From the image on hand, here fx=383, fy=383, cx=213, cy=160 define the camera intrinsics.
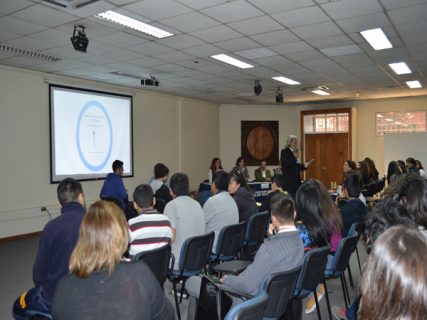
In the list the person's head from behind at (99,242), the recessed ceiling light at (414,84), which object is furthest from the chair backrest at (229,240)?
the recessed ceiling light at (414,84)

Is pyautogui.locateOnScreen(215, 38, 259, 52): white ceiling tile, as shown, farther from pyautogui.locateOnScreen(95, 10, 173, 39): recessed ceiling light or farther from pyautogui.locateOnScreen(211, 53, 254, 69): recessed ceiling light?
pyautogui.locateOnScreen(95, 10, 173, 39): recessed ceiling light

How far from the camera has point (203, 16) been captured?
Result: 14.7 ft

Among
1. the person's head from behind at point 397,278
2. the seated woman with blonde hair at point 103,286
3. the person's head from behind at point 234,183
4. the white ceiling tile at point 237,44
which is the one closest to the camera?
the person's head from behind at point 397,278

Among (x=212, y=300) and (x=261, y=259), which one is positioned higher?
(x=261, y=259)

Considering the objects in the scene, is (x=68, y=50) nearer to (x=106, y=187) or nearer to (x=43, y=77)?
(x=43, y=77)

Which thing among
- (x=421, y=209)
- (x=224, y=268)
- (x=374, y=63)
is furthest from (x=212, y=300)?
(x=374, y=63)

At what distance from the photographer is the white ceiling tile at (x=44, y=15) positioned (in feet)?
13.8

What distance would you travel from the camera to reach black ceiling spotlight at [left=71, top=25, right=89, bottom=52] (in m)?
4.75

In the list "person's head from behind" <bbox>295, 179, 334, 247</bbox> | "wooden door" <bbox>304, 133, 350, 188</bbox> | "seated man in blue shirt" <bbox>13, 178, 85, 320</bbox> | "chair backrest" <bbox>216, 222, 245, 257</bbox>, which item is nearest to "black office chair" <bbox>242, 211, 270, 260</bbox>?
"chair backrest" <bbox>216, 222, 245, 257</bbox>

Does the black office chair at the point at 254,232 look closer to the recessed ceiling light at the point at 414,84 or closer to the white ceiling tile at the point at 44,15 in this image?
the white ceiling tile at the point at 44,15

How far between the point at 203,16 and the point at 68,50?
2.49m

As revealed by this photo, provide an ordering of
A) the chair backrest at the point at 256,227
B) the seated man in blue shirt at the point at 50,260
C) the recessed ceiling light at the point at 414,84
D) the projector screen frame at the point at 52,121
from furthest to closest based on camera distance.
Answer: the recessed ceiling light at the point at 414,84 → the projector screen frame at the point at 52,121 → the chair backrest at the point at 256,227 → the seated man in blue shirt at the point at 50,260

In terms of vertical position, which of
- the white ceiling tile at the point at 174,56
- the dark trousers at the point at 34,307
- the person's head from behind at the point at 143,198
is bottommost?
the dark trousers at the point at 34,307

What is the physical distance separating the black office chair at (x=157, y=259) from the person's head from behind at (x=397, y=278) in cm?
195
